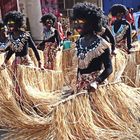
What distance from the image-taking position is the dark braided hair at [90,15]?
3.78 metres

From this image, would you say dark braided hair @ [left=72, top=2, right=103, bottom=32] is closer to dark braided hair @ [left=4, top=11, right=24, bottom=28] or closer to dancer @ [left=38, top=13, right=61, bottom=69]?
dark braided hair @ [left=4, top=11, right=24, bottom=28]

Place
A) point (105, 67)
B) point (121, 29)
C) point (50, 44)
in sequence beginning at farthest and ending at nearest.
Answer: point (50, 44) → point (121, 29) → point (105, 67)

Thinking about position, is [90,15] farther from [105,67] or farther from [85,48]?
[105,67]

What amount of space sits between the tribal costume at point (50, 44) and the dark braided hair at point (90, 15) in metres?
3.54

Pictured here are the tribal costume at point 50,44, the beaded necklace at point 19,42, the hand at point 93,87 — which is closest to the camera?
the hand at point 93,87

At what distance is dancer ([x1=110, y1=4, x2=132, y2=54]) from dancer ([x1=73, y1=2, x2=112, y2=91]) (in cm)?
270

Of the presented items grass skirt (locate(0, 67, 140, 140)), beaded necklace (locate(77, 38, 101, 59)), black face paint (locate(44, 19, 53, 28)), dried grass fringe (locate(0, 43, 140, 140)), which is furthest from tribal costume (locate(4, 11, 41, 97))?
black face paint (locate(44, 19, 53, 28))

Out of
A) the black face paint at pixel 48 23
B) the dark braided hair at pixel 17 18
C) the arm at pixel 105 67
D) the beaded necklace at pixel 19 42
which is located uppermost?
the dark braided hair at pixel 17 18

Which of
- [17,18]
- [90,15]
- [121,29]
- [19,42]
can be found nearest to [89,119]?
[90,15]

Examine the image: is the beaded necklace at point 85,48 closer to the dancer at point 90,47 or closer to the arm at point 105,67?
the dancer at point 90,47

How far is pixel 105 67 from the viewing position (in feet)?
12.3

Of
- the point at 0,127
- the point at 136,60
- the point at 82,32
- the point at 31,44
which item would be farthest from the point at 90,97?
the point at 136,60

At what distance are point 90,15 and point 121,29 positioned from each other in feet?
9.43

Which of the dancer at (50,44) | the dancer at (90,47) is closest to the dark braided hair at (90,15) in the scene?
the dancer at (90,47)
